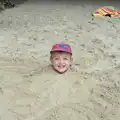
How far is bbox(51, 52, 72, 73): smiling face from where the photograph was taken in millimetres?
3688

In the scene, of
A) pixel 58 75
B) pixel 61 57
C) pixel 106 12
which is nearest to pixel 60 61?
pixel 61 57

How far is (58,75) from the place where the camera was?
3.72m

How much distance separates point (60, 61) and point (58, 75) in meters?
0.17

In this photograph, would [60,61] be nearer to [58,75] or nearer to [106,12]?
[58,75]

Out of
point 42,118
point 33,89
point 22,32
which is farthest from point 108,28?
point 42,118

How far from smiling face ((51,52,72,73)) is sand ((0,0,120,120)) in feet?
0.27

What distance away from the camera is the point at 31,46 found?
4797 mm

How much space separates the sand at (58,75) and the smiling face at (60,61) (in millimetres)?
83

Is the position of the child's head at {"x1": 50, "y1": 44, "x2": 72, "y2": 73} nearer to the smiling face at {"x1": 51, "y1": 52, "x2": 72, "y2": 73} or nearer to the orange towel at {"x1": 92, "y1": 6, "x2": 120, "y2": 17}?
the smiling face at {"x1": 51, "y1": 52, "x2": 72, "y2": 73}

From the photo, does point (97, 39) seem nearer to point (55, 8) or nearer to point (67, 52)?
point (67, 52)

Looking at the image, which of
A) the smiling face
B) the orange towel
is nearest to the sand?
the smiling face

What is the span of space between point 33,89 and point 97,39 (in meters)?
1.86

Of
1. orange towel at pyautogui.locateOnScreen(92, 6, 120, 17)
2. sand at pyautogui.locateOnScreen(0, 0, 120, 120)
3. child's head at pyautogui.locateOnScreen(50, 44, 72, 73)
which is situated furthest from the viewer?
orange towel at pyautogui.locateOnScreen(92, 6, 120, 17)

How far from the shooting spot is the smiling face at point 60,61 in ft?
12.1
